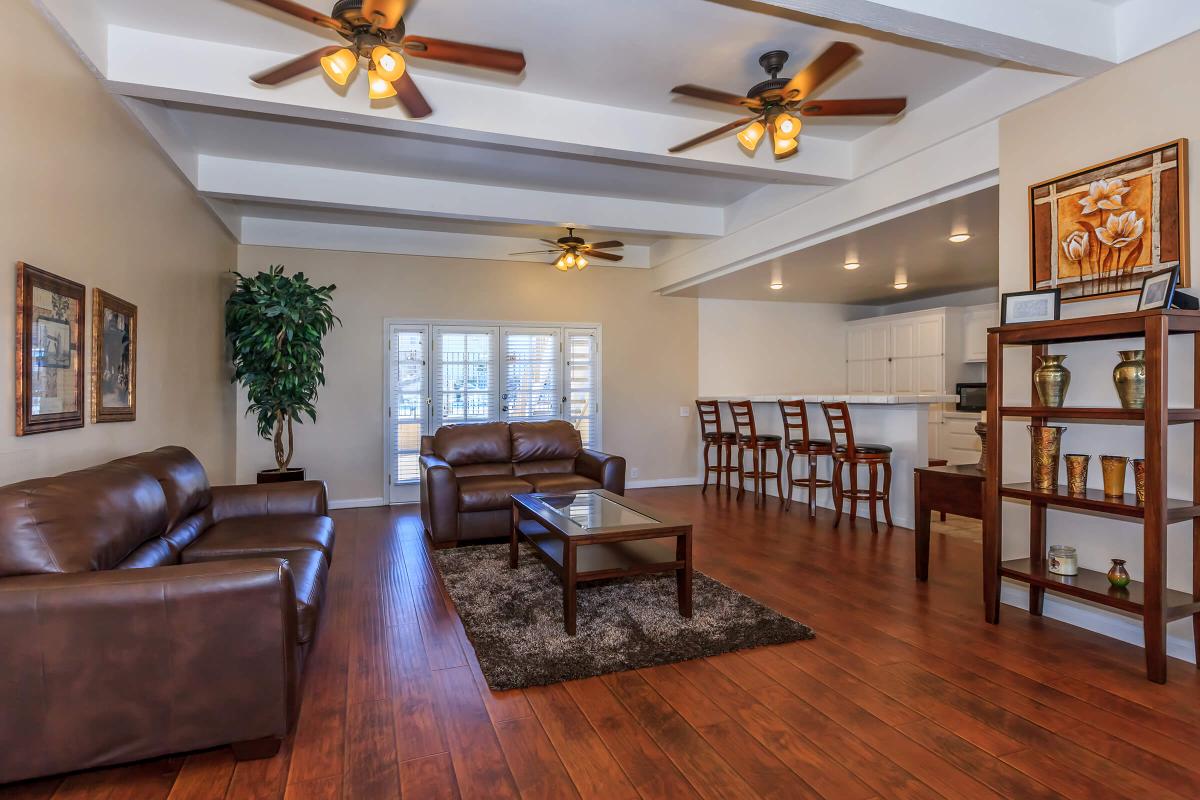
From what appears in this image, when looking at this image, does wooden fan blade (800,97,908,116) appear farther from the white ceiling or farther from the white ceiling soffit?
the white ceiling

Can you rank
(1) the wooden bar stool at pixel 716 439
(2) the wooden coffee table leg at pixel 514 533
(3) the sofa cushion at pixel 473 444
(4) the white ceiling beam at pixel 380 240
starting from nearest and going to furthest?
(2) the wooden coffee table leg at pixel 514 533, (3) the sofa cushion at pixel 473 444, (4) the white ceiling beam at pixel 380 240, (1) the wooden bar stool at pixel 716 439

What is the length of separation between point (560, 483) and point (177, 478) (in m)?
2.56

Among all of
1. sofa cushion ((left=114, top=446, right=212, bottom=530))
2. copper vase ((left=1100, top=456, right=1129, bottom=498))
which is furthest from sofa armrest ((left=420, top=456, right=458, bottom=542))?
copper vase ((left=1100, top=456, right=1129, bottom=498))

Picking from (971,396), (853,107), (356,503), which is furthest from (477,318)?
(971,396)

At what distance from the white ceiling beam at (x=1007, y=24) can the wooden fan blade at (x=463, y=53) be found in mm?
1088

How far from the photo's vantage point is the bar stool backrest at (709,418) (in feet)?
22.6

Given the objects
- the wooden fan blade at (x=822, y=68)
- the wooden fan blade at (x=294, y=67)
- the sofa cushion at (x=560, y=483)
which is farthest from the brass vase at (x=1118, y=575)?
the wooden fan blade at (x=294, y=67)

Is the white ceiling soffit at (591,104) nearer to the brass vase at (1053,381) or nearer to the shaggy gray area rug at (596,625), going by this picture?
the brass vase at (1053,381)

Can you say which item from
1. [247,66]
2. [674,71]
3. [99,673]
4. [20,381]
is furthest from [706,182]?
[99,673]

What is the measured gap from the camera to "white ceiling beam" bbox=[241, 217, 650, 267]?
5875 mm

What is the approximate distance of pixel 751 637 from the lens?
9.31 ft

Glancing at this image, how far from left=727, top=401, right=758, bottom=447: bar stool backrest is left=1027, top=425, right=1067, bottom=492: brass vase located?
11.3 ft

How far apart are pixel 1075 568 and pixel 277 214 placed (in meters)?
6.60

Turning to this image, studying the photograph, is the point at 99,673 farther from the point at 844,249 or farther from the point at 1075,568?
the point at 844,249
